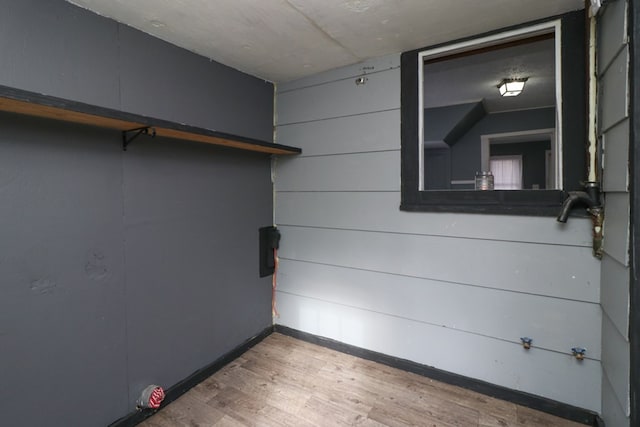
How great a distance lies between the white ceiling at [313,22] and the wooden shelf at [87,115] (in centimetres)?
60

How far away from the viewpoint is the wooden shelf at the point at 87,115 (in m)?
1.09

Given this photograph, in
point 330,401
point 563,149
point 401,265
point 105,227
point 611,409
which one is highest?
point 563,149

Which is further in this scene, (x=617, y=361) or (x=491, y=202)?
(x=491, y=202)

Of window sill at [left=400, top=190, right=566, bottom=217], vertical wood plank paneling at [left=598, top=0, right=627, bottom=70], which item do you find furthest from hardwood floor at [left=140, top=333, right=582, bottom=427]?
vertical wood plank paneling at [left=598, top=0, right=627, bottom=70]

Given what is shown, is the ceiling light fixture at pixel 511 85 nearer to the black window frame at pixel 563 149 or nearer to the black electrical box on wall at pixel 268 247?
the black window frame at pixel 563 149

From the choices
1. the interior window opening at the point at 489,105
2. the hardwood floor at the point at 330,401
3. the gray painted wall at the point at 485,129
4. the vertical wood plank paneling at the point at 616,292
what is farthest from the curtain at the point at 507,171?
the hardwood floor at the point at 330,401

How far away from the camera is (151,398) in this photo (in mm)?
1688

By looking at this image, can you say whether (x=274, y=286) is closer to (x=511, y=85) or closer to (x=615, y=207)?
(x=615, y=207)

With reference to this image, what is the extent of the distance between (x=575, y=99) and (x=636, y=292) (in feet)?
3.54

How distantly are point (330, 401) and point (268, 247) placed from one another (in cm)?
129

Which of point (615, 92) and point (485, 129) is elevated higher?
point (485, 129)

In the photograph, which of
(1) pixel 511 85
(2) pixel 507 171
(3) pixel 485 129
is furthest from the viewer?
(2) pixel 507 171

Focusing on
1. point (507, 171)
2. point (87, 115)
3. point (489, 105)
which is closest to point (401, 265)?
point (87, 115)

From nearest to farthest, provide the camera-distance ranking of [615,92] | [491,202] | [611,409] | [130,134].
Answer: [615,92]
[611,409]
[130,134]
[491,202]
